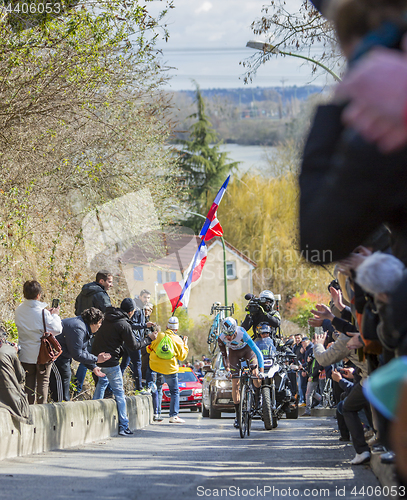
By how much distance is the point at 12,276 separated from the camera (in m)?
13.5

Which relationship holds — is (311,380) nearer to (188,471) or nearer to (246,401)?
(246,401)

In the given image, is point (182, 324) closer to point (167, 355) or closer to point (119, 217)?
point (119, 217)

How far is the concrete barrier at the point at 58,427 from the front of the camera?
7875 mm

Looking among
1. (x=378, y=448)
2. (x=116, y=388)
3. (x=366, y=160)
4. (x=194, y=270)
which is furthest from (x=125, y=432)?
(x=366, y=160)

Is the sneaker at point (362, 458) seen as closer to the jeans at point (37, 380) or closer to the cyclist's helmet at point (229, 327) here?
the jeans at point (37, 380)

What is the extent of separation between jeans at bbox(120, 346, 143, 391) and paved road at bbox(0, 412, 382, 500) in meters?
2.31

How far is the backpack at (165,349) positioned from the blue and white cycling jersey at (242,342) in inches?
82.9

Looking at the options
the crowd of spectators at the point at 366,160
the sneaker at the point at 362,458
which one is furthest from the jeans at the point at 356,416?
the crowd of spectators at the point at 366,160

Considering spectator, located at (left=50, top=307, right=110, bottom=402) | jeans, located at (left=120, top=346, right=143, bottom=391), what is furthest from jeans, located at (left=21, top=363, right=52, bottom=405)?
jeans, located at (left=120, top=346, right=143, bottom=391)

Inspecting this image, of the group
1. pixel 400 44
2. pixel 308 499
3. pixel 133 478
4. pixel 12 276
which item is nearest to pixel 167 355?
pixel 12 276

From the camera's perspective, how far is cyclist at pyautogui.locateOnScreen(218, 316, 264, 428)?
12.9 meters

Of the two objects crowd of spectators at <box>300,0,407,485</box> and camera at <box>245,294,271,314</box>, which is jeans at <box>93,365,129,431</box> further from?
crowd of spectators at <box>300,0,407,485</box>

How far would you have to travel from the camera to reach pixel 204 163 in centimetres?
5588

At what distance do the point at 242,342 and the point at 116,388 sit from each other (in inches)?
102
